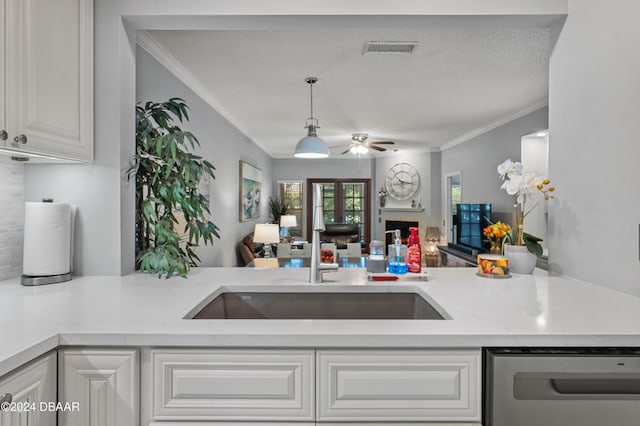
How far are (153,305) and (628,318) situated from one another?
56.8 inches

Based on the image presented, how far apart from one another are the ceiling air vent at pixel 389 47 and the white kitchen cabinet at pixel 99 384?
2.62 meters

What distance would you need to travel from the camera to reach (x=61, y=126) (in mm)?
1463

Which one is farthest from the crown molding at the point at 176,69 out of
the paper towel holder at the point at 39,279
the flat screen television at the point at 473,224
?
the flat screen television at the point at 473,224

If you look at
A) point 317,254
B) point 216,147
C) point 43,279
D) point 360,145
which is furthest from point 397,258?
point 360,145

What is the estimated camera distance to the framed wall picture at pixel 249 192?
5.57 meters

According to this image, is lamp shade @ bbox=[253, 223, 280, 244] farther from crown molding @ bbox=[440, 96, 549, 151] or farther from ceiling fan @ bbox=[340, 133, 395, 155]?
crown molding @ bbox=[440, 96, 549, 151]

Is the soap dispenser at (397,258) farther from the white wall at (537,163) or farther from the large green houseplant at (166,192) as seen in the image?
the white wall at (537,163)

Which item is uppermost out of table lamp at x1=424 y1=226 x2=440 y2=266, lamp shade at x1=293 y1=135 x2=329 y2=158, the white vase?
lamp shade at x1=293 y1=135 x2=329 y2=158

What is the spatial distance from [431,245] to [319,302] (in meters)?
6.61

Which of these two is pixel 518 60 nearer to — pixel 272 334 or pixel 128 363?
pixel 272 334

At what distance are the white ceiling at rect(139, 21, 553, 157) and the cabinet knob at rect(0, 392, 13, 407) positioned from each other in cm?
198

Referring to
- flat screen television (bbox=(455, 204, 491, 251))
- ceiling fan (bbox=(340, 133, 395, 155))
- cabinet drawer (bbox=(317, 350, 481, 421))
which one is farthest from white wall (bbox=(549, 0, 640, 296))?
ceiling fan (bbox=(340, 133, 395, 155))

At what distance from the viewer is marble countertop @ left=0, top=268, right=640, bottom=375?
0.99 m

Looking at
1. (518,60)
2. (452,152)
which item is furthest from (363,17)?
(452,152)
